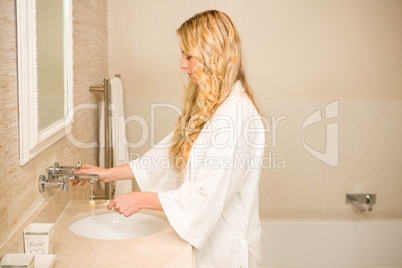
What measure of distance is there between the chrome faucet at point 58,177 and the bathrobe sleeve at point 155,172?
0.90 ft

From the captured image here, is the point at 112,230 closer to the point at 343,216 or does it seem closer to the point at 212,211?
the point at 212,211

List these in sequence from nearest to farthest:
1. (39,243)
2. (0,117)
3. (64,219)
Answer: (0,117) < (39,243) < (64,219)

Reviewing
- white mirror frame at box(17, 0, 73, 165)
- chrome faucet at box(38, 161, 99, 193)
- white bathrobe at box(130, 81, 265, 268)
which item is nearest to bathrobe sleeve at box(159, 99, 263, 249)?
white bathrobe at box(130, 81, 265, 268)

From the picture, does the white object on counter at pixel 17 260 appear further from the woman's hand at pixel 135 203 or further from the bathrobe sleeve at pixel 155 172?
the bathrobe sleeve at pixel 155 172

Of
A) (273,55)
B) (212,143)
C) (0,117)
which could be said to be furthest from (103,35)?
(0,117)

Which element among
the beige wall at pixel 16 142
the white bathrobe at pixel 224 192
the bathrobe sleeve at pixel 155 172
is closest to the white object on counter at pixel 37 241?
the beige wall at pixel 16 142

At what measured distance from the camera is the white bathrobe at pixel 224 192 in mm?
1421

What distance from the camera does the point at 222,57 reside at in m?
1.58

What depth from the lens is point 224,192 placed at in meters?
1.44

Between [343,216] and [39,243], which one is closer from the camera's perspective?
[39,243]

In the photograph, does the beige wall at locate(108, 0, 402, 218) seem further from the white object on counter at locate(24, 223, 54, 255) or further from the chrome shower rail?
the white object on counter at locate(24, 223, 54, 255)

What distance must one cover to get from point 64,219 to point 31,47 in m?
0.62

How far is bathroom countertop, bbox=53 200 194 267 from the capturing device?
1.23 meters

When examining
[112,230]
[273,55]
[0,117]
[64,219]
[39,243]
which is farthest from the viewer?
[273,55]
